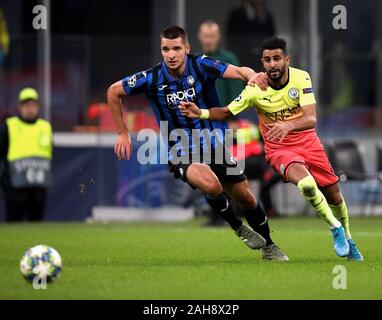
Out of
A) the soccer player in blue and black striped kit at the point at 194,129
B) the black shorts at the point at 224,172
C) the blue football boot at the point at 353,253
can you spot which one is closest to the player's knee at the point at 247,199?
the soccer player in blue and black striped kit at the point at 194,129

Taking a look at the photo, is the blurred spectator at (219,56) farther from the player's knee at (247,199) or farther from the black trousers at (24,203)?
the player's knee at (247,199)

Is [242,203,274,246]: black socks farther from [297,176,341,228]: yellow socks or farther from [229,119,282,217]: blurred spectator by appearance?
[229,119,282,217]: blurred spectator

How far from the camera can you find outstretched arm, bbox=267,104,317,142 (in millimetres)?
9859

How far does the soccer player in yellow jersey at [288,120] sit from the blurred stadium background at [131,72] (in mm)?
6609

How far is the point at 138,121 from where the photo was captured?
1730 centimetres

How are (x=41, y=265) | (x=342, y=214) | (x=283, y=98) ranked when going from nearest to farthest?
(x=41, y=265)
(x=283, y=98)
(x=342, y=214)

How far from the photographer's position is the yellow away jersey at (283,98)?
10.2 meters

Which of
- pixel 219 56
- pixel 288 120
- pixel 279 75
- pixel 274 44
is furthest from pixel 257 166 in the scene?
pixel 274 44

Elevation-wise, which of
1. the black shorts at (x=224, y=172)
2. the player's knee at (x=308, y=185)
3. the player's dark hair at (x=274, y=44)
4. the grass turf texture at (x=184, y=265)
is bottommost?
the grass turf texture at (x=184, y=265)

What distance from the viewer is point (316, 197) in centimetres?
977

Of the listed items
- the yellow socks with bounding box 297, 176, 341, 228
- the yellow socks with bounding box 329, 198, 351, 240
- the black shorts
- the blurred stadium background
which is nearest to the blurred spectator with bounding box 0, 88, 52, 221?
the blurred stadium background

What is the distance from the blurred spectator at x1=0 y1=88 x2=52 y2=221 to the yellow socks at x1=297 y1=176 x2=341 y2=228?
290 inches

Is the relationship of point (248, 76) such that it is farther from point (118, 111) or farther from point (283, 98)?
point (118, 111)

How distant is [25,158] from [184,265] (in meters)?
6.95
